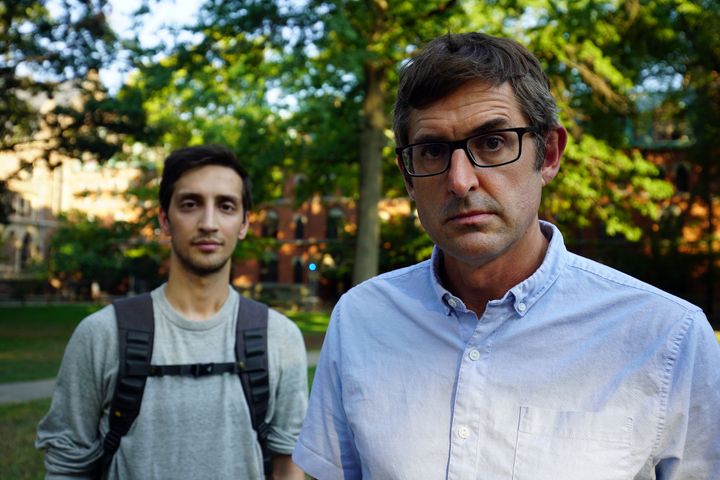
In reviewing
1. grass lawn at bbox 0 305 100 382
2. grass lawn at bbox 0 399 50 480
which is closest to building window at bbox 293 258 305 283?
grass lawn at bbox 0 305 100 382

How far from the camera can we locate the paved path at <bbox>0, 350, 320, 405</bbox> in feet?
34.8

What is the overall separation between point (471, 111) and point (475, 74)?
94mm

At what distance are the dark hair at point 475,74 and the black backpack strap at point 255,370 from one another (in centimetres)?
126

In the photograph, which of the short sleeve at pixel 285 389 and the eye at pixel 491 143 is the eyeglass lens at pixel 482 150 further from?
the short sleeve at pixel 285 389

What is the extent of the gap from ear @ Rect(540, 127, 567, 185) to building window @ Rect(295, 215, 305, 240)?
160 feet

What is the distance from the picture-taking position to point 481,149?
1.78 metres

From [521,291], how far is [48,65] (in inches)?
815

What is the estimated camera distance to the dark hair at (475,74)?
69.7 inches

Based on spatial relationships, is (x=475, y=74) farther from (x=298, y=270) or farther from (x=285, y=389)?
(x=298, y=270)

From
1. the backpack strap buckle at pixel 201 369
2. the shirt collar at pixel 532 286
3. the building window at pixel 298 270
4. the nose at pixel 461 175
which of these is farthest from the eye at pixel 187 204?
the building window at pixel 298 270

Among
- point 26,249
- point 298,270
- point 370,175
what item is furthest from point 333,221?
point 370,175

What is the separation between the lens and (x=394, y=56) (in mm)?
14219

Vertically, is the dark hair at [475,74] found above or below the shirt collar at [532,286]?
above

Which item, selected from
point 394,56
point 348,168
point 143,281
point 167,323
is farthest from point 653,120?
point 143,281
